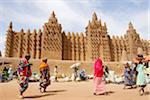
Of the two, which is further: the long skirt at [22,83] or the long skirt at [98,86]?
the long skirt at [98,86]

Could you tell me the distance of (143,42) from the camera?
5844 centimetres

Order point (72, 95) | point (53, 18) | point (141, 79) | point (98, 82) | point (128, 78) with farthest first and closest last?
1. point (53, 18)
2. point (128, 78)
3. point (98, 82)
4. point (141, 79)
5. point (72, 95)

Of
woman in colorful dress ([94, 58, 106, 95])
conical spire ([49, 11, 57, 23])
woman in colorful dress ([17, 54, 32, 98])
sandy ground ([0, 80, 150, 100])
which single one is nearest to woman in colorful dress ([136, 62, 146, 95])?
sandy ground ([0, 80, 150, 100])

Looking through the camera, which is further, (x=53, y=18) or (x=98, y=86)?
(x=53, y=18)

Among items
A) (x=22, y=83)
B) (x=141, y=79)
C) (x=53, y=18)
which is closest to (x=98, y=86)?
(x=141, y=79)

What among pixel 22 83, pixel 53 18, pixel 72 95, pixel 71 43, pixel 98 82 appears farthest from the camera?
pixel 71 43

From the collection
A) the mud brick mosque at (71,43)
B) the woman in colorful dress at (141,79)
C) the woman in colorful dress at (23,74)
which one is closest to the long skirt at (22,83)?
the woman in colorful dress at (23,74)

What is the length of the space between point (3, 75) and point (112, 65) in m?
22.3

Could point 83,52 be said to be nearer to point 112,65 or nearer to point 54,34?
point 54,34

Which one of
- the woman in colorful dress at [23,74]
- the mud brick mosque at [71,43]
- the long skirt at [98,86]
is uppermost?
the mud brick mosque at [71,43]

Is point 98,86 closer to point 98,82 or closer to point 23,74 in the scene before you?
point 98,82

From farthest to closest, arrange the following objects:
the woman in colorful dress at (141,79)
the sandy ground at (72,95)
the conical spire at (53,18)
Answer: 1. the conical spire at (53,18)
2. the woman in colorful dress at (141,79)
3. the sandy ground at (72,95)

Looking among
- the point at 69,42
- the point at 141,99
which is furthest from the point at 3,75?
the point at 69,42

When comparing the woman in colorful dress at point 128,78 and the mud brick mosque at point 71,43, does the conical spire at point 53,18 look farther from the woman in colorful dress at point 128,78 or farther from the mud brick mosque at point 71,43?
the woman in colorful dress at point 128,78
